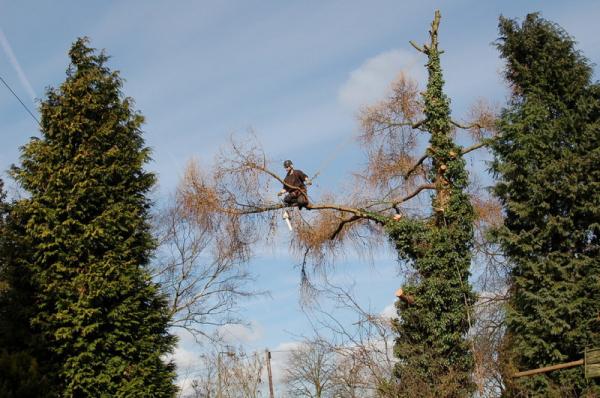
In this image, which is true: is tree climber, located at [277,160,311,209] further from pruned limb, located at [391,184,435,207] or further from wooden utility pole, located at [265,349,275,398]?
wooden utility pole, located at [265,349,275,398]

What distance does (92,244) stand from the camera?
30.2 feet

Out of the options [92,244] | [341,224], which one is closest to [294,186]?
[341,224]

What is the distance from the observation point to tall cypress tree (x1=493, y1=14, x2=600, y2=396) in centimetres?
810

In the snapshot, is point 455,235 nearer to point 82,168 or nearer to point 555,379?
point 555,379

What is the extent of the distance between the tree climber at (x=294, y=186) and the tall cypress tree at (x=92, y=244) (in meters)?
3.13

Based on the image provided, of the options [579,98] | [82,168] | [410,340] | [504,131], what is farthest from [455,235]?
[82,168]

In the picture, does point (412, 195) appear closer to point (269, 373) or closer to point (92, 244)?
point (92, 244)

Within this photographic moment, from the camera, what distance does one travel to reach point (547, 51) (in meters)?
9.42

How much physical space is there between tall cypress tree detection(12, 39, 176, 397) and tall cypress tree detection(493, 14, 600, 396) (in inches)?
201

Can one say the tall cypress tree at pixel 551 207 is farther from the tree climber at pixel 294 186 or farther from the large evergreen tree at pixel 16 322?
the large evergreen tree at pixel 16 322

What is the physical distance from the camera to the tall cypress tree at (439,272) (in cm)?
1073

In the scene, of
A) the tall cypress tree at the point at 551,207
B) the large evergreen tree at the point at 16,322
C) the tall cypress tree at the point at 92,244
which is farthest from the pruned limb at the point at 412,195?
the large evergreen tree at the point at 16,322

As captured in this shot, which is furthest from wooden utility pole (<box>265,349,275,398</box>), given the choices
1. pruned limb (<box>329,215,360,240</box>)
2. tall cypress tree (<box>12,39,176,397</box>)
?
tall cypress tree (<box>12,39,176,397</box>)

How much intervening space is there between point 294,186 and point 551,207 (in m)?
5.17
